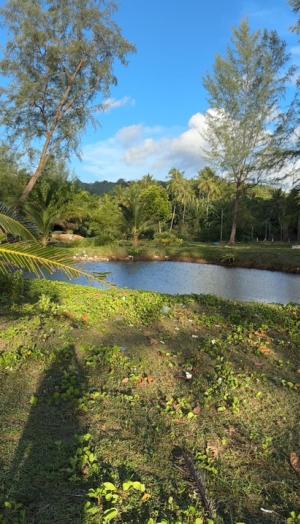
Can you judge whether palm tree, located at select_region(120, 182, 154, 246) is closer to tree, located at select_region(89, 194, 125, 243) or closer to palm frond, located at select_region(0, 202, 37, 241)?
tree, located at select_region(89, 194, 125, 243)

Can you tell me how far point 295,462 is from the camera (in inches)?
105

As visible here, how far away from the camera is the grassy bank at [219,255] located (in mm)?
16547

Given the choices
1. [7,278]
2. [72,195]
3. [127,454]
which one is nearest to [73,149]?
[72,195]

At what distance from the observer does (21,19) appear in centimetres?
1611

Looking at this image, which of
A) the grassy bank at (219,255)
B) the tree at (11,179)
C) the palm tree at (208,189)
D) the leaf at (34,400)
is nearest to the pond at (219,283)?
the grassy bank at (219,255)

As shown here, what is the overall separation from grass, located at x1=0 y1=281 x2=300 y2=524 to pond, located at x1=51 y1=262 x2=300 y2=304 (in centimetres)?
496

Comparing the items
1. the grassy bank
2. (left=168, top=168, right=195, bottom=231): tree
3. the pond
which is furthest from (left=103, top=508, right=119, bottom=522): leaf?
(left=168, top=168, right=195, bottom=231): tree

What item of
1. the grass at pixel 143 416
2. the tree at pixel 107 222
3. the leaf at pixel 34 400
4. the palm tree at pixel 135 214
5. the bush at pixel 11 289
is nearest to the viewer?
the grass at pixel 143 416

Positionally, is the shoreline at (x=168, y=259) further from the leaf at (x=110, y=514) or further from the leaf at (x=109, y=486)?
the leaf at (x=110, y=514)

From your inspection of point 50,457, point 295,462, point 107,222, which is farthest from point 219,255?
point 50,457

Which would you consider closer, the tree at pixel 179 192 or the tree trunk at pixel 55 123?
the tree trunk at pixel 55 123

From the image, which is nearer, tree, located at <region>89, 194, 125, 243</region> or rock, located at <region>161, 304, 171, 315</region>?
rock, located at <region>161, 304, 171, 315</region>

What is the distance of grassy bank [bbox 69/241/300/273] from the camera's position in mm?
16547

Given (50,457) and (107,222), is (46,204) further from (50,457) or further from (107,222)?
(50,457)
